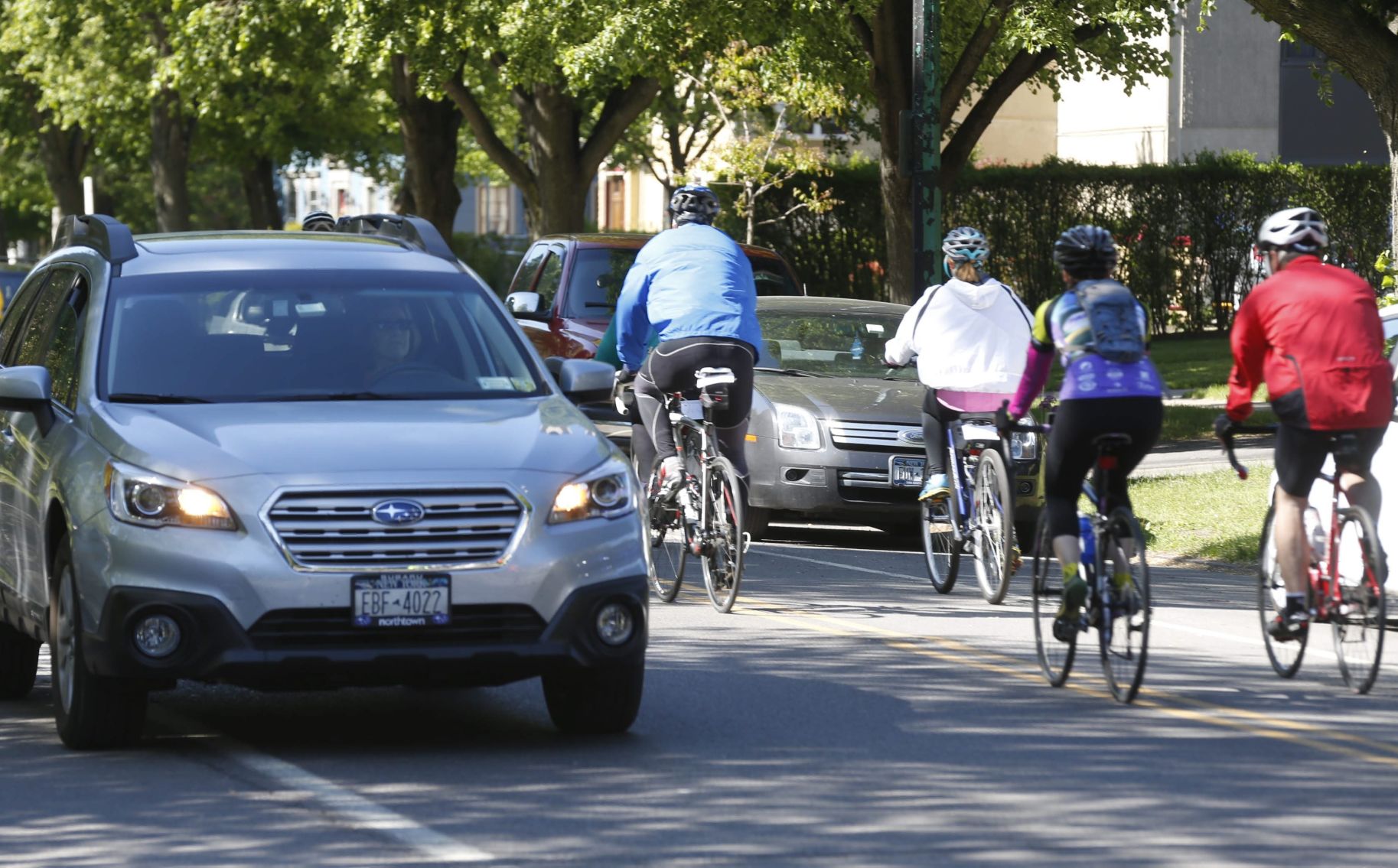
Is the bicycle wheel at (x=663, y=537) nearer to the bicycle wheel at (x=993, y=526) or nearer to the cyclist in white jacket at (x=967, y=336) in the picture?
the cyclist in white jacket at (x=967, y=336)

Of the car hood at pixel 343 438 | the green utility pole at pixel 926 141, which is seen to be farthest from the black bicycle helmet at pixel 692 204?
the green utility pole at pixel 926 141

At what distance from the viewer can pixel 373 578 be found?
23.1 feet

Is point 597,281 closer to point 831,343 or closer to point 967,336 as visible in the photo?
point 831,343

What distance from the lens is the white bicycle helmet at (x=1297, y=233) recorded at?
8.66 metres

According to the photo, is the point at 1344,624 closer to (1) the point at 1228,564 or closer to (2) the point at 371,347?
(2) the point at 371,347

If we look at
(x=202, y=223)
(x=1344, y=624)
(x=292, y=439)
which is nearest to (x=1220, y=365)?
(x=1344, y=624)

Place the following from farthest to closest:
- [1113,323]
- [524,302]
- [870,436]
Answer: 1. [524,302]
2. [870,436]
3. [1113,323]

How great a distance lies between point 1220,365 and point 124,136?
1105 inches

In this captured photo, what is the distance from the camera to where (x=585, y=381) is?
852 cm

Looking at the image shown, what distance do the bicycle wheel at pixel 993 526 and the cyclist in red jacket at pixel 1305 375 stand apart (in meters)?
2.33

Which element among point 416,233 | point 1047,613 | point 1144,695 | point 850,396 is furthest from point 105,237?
point 850,396

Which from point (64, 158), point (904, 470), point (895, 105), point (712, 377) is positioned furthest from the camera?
point (64, 158)

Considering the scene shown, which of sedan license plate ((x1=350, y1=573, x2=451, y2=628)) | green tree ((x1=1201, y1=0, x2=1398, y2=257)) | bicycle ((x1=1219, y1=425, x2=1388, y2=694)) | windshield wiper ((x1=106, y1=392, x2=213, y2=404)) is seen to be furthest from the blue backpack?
green tree ((x1=1201, y1=0, x2=1398, y2=257))

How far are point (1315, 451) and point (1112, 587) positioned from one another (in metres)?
0.96
